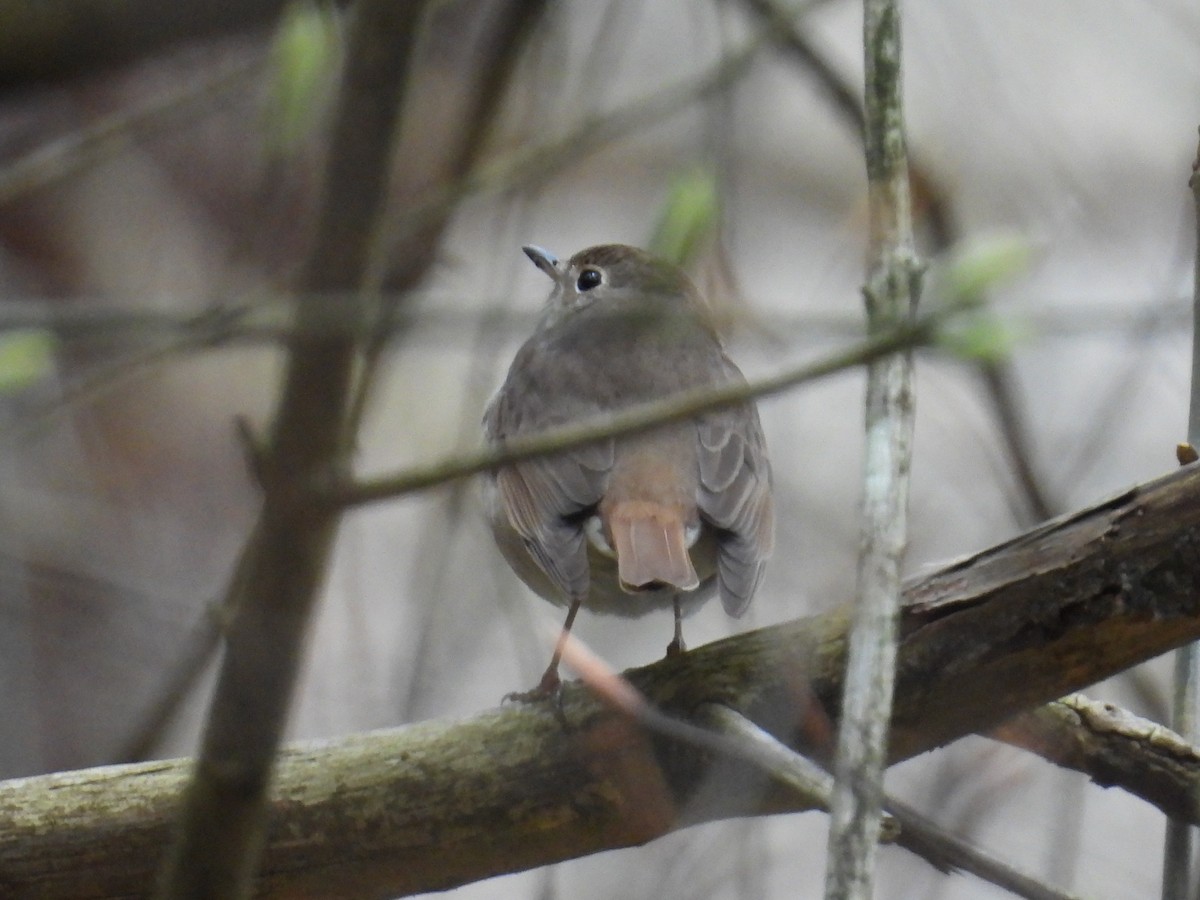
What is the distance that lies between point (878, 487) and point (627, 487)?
4.68 ft

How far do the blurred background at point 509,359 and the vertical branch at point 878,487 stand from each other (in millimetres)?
2704

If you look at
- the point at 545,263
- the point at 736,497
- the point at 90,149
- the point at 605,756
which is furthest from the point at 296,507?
the point at 545,263

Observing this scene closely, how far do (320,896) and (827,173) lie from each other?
6.74 meters

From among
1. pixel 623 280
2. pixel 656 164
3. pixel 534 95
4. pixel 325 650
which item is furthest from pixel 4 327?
pixel 656 164

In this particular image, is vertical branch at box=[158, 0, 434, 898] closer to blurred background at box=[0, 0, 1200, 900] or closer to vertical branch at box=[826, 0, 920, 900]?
vertical branch at box=[826, 0, 920, 900]

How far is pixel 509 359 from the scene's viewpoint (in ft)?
21.0

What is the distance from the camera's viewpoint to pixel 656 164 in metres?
8.63

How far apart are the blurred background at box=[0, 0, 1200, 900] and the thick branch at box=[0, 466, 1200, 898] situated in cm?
219

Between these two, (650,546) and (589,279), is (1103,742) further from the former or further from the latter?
(589,279)

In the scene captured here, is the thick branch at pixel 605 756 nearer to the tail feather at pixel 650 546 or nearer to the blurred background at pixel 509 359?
the tail feather at pixel 650 546

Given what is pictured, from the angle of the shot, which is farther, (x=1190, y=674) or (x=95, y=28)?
(x=95, y=28)

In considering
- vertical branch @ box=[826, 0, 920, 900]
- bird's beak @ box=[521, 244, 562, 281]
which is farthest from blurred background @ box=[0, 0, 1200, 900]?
vertical branch @ box=[826, 0, 920, 900]

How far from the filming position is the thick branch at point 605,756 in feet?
8.86

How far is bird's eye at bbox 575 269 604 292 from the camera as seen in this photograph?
15.6ft
